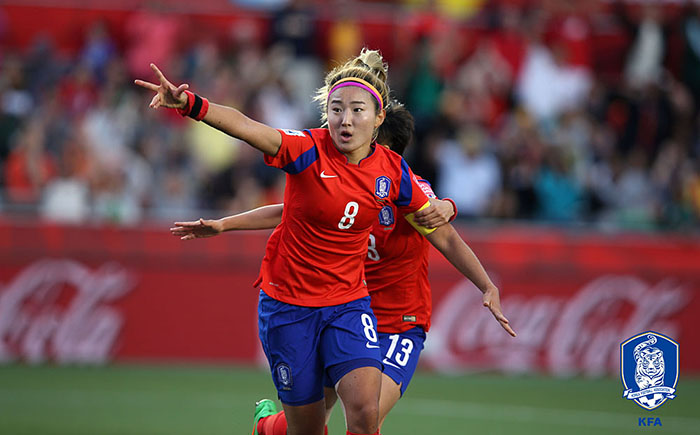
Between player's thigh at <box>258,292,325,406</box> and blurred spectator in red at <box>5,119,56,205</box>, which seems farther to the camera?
blurred spectator in red at <box>5,119,56,205</box>

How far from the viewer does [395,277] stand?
21.9 ft

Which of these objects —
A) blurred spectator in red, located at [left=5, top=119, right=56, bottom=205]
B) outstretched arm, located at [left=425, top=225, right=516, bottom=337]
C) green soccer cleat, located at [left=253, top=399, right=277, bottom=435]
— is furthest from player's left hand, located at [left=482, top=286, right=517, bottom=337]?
blurred spectator in red, located at [left=5, top=119, right=56, bottom=205]

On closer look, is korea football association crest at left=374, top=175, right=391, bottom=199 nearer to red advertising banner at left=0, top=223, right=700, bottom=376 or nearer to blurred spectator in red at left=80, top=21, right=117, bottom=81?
red advertising banner at left=0, top=223, right=700, bottom=376

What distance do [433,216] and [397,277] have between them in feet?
2.32

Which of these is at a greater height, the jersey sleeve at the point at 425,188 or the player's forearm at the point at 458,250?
the jersey sleeve at the point at 425,188

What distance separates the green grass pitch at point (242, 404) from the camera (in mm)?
9367

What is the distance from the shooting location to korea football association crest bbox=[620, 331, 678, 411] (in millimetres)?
7012

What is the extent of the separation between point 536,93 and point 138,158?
20.5 ft

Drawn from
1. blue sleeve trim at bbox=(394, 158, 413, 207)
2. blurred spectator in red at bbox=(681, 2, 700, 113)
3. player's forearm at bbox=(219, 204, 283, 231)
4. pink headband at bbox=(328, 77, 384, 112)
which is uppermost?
blurred spectator in red at bbox=(681, 2, 700, 113)

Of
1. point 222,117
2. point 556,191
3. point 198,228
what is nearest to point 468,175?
point 556,191

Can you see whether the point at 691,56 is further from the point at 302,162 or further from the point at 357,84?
the point at 302,162

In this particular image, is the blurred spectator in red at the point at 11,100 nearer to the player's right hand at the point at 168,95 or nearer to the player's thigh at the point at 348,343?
the player's thigh at the point at 348,343

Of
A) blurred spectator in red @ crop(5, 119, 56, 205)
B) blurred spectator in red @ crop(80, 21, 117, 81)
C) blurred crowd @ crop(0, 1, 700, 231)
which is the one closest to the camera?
blurred spectator in red @ crop(5, 119, 56, 205)

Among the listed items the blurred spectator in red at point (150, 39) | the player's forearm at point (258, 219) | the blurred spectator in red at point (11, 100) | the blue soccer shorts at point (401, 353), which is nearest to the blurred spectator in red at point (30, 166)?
the blurred spectator in red at point (11, 100)
